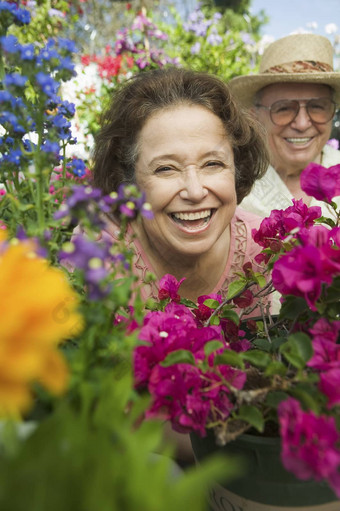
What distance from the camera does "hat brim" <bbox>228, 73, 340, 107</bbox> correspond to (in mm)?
2307

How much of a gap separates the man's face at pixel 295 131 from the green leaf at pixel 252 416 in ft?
7.12

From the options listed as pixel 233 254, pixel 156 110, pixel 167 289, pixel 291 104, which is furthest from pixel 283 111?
pixel 167 289

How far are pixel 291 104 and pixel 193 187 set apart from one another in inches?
56.4

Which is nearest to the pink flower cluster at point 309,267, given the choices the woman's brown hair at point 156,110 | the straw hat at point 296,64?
the woman's brown hair at point 156,110

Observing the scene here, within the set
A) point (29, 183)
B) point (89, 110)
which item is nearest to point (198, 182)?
point (29, 183)

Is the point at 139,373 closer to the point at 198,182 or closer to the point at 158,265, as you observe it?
the point at 198,182

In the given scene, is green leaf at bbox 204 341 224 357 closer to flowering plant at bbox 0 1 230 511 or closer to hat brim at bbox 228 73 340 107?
flowering plant at bbox 0 1 230 511

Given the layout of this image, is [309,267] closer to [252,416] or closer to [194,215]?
[252,416]

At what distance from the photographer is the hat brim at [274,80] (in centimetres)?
231

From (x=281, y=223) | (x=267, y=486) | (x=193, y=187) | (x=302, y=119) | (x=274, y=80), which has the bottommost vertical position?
(x=267, y=486)

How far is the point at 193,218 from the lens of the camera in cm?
140

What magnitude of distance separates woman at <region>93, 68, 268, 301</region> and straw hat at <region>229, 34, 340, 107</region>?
31.6 inches

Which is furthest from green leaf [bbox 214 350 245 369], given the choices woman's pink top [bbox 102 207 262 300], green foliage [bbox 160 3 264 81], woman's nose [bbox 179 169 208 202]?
green foliage [bbox 160 3 264 81]

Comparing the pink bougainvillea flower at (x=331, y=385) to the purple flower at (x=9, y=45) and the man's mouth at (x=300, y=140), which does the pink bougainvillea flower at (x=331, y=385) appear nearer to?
the purple flower at (x=9, y=45)
